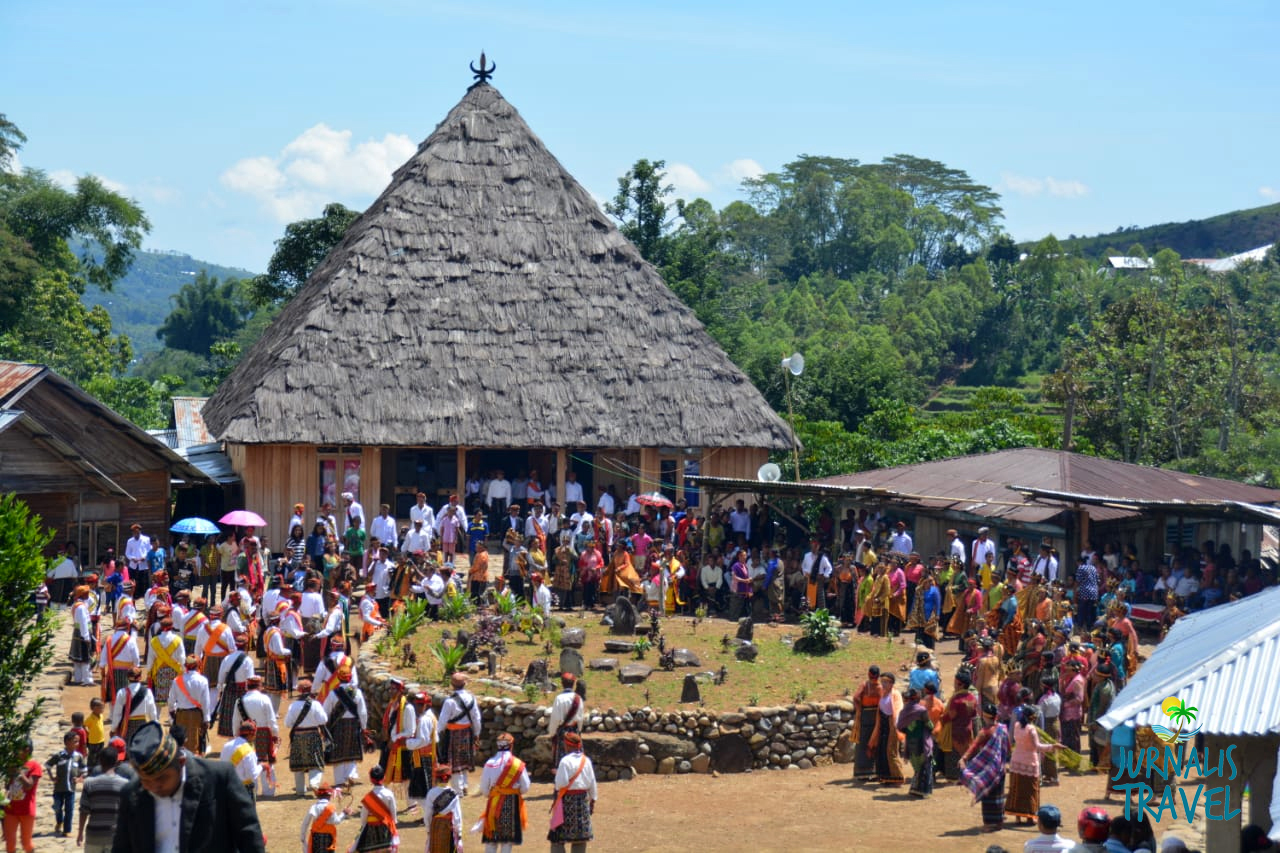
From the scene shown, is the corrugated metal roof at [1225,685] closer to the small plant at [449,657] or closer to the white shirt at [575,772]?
the white shirt at [575,772]

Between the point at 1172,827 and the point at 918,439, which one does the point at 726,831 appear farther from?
the point at 918,439

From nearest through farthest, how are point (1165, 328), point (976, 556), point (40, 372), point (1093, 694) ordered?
1. point (1093, 694)
2. point (976, 556)
3. point (40, 372)
4. point (1165, 328)

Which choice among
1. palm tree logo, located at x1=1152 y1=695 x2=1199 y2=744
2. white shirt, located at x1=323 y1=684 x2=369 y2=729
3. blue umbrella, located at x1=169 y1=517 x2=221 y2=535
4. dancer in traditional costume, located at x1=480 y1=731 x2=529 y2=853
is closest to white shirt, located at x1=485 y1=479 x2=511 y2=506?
blue umbrella, located at x1=169 y1=517 x2=221 y2=535

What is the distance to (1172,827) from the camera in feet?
41.9

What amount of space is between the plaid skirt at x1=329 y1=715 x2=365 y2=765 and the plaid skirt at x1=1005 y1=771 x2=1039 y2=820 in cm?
642

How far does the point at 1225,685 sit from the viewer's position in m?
8.87

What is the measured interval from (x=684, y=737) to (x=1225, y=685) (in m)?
7.71

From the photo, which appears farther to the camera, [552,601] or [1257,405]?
[1257,405]

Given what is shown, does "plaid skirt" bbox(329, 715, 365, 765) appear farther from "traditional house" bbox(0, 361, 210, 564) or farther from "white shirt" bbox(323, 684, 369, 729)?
"traditional house" bbox(0, 361, 210, 564)

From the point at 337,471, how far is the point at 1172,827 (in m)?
16.9

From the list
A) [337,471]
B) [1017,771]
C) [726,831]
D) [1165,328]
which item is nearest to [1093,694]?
[1017,771]

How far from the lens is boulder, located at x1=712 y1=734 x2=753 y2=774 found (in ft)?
51.7

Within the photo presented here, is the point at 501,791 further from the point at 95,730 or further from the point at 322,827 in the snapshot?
the point at 95,730

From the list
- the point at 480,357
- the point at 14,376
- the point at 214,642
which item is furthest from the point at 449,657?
the point at 14,376
